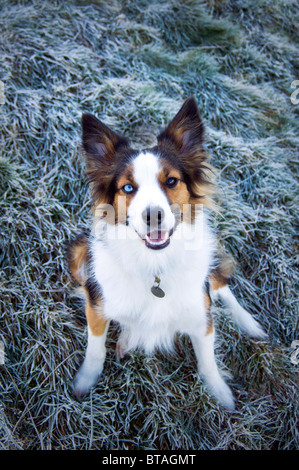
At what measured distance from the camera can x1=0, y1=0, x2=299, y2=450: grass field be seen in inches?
106

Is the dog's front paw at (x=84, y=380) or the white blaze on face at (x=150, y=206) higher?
the white blaze on face at (x=150, y=206)

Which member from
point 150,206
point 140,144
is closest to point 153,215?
point 150,206

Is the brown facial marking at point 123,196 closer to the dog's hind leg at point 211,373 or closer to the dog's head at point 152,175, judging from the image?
the dog's head at point 152,175

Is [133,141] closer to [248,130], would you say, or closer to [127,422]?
[248,130]

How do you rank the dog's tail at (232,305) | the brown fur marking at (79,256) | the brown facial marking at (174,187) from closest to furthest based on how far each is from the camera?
the brown facial marking at (174,187) → the brown fur marking at (79,256) → the dog's tail at (232,305)

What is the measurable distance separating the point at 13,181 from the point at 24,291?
1.03 meters

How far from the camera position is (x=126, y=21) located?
178 inches

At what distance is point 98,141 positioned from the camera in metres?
2.33

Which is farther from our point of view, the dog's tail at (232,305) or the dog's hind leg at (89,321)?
the dog's tail at (232,305)

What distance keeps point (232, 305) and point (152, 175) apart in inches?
62.4

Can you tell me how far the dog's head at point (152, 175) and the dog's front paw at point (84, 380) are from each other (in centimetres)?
123

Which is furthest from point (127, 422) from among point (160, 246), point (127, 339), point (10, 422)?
point (160, 246)

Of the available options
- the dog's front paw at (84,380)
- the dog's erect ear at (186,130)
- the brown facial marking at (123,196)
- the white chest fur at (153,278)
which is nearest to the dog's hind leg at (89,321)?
the dog's front paw at (84,380)

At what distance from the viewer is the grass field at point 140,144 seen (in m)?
2.69
